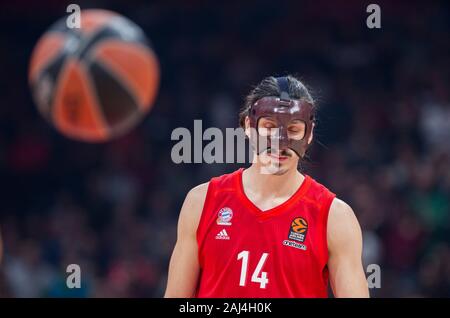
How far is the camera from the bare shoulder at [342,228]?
398 centimetres

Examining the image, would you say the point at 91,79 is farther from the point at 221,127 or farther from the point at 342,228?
the point at 342,228

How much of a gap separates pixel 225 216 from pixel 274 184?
0.81ft

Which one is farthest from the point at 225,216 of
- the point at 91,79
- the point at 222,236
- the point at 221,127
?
the point at 221,127

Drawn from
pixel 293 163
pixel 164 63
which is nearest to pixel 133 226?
pixel 164 63

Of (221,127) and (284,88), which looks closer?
(284,88)

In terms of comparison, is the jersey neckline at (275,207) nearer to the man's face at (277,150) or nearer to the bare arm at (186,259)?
the man's face at (277,150)

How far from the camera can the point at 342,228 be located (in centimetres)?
400

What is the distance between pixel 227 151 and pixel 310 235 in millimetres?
5450

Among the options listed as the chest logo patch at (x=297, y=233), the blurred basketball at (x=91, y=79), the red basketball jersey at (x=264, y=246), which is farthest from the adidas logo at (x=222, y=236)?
the blurred basketball at (x=91, y=79)

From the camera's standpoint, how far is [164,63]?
43.8 feet

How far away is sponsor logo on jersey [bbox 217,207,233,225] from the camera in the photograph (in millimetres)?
4121

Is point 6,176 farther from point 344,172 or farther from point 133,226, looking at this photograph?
point 344,172

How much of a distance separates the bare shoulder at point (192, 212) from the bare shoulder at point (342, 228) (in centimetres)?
52

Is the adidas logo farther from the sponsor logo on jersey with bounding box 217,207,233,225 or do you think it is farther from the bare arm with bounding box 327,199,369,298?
the bare arm with bounding box 327,199,369,298
